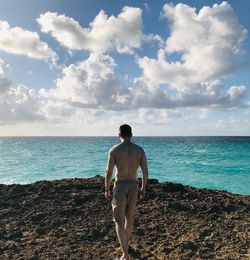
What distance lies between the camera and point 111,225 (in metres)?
8.70

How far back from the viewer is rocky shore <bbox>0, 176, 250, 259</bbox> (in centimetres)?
714

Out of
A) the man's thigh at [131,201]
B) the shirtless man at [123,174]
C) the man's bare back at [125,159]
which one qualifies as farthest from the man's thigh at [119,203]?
the man's bare back at [125,159]

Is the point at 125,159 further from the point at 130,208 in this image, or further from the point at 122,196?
the point at 130,208

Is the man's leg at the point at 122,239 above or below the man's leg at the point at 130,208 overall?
below

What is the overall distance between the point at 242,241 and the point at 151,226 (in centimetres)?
214

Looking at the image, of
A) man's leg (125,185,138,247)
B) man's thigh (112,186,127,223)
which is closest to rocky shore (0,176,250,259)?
man's leg (125,185,138,247)

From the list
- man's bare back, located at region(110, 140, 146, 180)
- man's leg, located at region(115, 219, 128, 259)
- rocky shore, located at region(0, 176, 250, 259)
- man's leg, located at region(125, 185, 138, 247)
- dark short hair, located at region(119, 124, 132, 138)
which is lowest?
rocky shore, located at region(0, 176, 250, 259)

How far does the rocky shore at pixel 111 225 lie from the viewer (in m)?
7.14

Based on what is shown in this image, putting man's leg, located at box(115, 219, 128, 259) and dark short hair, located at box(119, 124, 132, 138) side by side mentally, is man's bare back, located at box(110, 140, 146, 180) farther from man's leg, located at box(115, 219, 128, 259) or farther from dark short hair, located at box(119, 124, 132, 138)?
man's leg, located at box(115, 219, 128, 259)

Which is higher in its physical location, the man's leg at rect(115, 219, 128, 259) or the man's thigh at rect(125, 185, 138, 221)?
the man's thigh at rect(125, 185, 138, 221)

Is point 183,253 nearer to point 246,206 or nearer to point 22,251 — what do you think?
point 22,251

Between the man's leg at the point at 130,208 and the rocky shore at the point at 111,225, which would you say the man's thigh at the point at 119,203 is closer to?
the man's leg at the point at 130,208

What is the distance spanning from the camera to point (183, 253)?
6902 millimetres

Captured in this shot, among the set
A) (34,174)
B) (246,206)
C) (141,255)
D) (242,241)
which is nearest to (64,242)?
(141,255)
